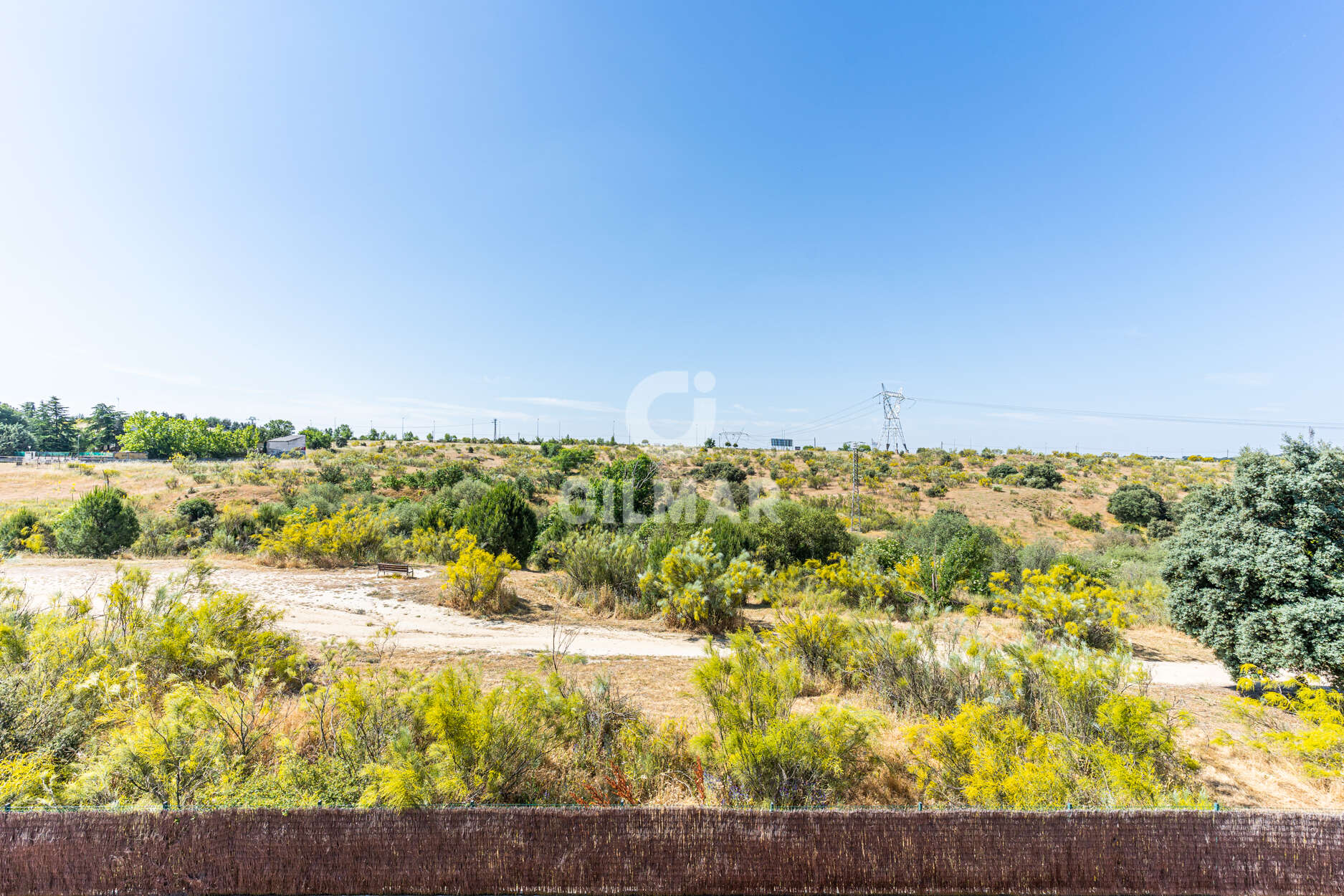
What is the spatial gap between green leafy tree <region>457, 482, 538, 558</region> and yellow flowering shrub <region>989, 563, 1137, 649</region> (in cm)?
1021

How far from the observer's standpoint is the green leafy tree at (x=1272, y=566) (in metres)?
5.20

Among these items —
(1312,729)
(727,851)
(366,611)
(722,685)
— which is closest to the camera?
(727,851)

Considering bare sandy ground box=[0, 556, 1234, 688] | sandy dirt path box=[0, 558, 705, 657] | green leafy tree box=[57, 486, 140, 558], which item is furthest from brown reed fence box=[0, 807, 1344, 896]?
green leafy tree box=[57, 486, 140, 558]

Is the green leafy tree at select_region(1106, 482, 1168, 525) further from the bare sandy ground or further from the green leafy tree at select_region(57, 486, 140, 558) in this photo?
the green leafy tree at select_region(57, 486, 140, 558)

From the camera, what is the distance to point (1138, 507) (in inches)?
1019

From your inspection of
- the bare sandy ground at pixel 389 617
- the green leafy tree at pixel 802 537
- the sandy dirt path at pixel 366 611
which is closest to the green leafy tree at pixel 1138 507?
the green leafy tree at pixel 802 537

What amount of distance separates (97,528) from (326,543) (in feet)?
22.1

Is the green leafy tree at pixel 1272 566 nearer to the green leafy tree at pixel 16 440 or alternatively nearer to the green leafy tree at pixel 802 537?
the green leafy tree at pixel 802 537

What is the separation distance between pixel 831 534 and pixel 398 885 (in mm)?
12330

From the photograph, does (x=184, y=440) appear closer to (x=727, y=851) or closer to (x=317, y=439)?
(x=317, y=439)

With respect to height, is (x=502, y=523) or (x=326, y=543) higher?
(x=502, y=523)

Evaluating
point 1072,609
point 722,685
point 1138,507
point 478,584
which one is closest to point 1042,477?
point 1138,507

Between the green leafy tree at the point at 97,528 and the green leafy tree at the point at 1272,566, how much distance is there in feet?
72.1

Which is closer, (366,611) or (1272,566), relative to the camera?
(1272,566)
